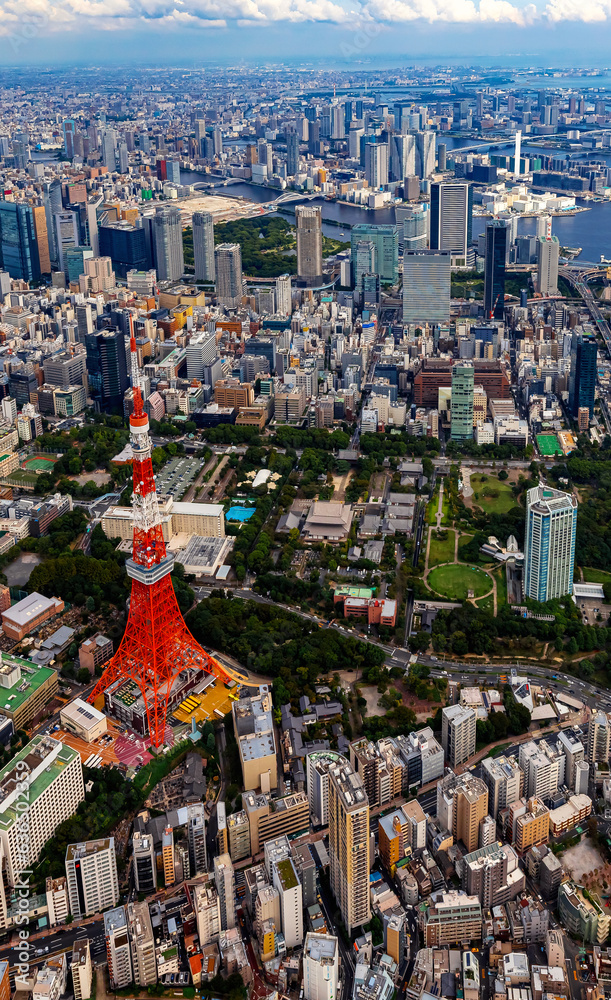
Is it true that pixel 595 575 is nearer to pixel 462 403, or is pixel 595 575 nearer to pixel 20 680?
pixel 462 403

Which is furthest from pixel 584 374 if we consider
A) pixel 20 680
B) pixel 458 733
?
pixel 20 680

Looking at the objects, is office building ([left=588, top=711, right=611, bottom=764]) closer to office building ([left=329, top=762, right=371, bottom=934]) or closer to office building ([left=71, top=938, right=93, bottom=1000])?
office building ([left=329, top=762, right=371, bottom=934])

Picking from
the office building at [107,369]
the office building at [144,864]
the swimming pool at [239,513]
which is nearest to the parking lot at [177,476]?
the swimming pool at [239,513]

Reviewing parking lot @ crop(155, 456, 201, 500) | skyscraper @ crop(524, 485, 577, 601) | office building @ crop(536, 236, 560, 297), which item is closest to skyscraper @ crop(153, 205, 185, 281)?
office building @ crop(536, 236, 560, 297)

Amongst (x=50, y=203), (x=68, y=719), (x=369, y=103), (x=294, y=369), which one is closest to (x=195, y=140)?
(x=369, y=103)

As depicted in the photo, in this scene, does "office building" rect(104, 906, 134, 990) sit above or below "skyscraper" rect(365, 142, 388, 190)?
below
